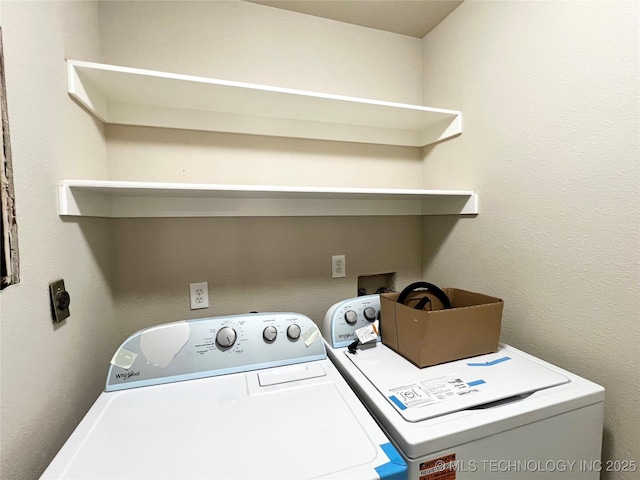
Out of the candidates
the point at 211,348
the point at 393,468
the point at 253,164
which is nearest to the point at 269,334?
the point at 211,348

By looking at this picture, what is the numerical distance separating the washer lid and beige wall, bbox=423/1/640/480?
183 millimetres

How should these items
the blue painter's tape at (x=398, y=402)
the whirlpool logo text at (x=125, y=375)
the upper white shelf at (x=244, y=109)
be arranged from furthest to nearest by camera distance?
the upper white shelf at (x=244, y=109), the whirlpool logo text at (x=125, y=375), the blue painter's tape at (x=398, y=402)

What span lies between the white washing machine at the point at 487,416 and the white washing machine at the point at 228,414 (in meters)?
0.07

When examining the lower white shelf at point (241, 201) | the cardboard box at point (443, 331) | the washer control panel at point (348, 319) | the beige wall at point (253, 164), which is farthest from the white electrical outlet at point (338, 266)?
the cardboard box at point (443, 331)

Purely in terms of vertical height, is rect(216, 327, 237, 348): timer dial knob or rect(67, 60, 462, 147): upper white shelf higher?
rect(67, 60, 462, 147): upper white shelf

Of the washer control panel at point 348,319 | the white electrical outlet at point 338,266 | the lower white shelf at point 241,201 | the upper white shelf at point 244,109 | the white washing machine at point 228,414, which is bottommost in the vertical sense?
the white washing machine at point 228,414

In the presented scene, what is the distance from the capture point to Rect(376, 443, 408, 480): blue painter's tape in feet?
1.90

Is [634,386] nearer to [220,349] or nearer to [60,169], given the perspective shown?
[220,349]

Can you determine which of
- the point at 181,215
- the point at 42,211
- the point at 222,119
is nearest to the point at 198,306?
the point at 181,215

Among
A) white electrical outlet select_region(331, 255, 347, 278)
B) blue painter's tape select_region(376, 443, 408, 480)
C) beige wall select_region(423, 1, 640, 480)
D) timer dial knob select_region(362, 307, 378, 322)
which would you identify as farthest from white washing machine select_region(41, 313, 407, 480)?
beige wall select_region(423, 1, 640, 480)

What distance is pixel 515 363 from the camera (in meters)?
0.96

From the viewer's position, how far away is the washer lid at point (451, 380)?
0.75m

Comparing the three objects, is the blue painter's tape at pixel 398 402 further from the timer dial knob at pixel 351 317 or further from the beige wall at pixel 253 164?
the beige wall at pixel 253 164

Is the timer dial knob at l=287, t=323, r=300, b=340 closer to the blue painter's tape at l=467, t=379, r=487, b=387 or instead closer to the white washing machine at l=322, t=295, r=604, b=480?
the white washing machine at l=322, t=295, r=604, b=480
